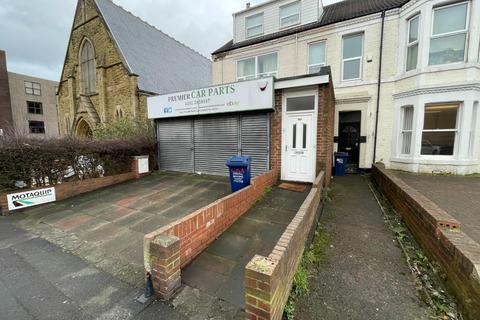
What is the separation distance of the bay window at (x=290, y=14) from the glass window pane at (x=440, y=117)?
7.57 metres

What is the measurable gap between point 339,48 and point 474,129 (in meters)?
6.09

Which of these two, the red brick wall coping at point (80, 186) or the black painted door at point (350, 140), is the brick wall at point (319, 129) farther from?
the red brick wall coping at point (80, 186)

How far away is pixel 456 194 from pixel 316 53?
811 cm

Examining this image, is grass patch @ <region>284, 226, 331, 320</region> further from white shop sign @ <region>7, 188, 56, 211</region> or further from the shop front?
white shop sign @ <region>7, 188, 56, 211</region>

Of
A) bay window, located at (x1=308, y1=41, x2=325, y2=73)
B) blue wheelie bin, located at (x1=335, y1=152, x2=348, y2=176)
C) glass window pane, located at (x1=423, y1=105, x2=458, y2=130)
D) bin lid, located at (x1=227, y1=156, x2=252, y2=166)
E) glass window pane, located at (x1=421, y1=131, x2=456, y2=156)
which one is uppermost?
bay window, located at (x1=308, y1=41, x2=325, y2=73)

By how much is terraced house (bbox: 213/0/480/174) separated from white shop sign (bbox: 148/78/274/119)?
16.5 feet

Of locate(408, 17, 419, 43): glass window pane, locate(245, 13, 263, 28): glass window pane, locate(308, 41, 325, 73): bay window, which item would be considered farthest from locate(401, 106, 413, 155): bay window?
locate(245, 13, 263, 28): glass window pane

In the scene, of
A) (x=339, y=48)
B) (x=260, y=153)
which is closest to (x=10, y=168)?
(x=260, y=153)

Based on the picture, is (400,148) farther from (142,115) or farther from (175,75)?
(175,75)

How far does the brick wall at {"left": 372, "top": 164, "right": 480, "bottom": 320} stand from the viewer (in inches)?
86.0

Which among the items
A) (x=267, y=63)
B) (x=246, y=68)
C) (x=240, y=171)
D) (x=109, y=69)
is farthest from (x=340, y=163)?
(x=109, y=69)

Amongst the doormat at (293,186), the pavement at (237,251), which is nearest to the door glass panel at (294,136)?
the doormat at (293,186)

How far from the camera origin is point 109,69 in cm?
1481

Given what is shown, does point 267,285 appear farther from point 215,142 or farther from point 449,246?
point 215,142
